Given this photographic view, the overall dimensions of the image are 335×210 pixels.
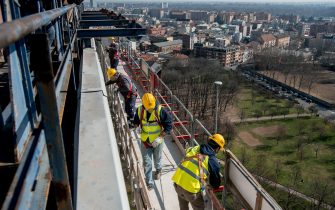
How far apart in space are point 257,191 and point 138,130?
13.4ft

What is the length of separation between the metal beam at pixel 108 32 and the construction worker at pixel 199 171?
572cm

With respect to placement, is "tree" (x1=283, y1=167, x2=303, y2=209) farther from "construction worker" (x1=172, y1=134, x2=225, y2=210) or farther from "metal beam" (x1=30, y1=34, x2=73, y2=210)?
"metal beam" (x1=30, y1=34, x2=73, y2=210)

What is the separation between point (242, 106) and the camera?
4353 cm

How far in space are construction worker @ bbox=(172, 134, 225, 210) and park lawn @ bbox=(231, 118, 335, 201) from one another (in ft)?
70.5

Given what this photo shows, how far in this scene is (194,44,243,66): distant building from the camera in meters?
69.3

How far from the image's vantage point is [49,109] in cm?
121

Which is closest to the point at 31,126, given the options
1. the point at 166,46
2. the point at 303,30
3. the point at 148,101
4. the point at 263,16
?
the point at 148,101

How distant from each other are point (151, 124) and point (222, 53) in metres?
66.5

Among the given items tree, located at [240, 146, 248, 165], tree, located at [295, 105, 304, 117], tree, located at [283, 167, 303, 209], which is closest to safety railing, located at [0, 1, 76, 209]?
tree, located at [283, 167, 303, 209]

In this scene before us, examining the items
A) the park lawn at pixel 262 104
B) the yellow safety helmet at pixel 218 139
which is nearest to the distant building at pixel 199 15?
the park lawn at pixel 262 104

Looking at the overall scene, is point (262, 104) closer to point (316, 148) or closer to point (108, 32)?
point (316, 148)

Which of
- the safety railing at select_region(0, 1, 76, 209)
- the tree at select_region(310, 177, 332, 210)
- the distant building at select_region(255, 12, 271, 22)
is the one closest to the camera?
the safety railing at select_region(0, 1, 76, 209)

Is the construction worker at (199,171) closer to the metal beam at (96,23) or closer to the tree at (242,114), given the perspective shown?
the metal beam at (96,23)

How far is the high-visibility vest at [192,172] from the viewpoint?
3680 mm
